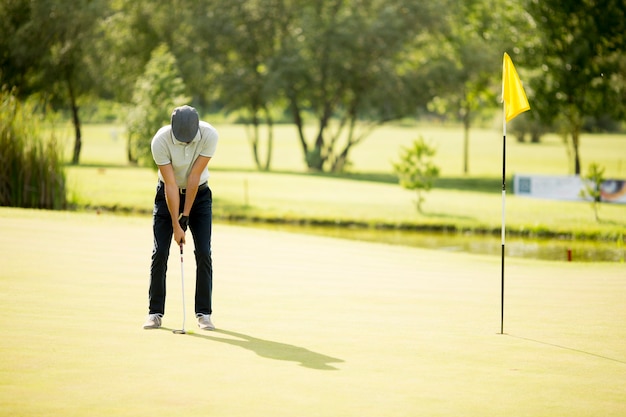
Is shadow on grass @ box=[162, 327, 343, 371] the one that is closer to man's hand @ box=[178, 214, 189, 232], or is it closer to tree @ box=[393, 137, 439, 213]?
man's hand @ box=[178, 214, 189, 232]

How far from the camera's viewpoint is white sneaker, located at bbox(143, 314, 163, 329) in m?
8.93

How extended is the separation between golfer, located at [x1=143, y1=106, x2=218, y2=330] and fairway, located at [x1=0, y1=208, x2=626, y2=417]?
36 cm

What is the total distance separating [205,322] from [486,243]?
68.9ft

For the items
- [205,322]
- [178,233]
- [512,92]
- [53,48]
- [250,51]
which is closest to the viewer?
[178,233]

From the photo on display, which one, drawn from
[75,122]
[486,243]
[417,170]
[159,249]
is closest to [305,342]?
[159,249]

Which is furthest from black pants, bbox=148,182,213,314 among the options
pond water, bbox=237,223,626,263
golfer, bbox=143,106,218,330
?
pond water, bbox=237,223,626,263

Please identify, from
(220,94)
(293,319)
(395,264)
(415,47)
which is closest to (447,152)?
(415,47)

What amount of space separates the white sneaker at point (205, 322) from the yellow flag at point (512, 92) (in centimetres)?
351

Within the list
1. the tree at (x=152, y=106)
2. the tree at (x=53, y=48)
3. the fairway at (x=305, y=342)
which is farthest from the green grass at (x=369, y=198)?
the fairway at (x=305, y=342)

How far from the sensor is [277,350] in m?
8.13

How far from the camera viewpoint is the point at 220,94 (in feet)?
192

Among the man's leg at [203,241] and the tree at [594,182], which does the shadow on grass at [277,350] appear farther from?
the tree at [594,182]

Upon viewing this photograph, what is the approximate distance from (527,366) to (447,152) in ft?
265

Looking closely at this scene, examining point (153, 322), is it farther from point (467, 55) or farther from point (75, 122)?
point (75, 122)
